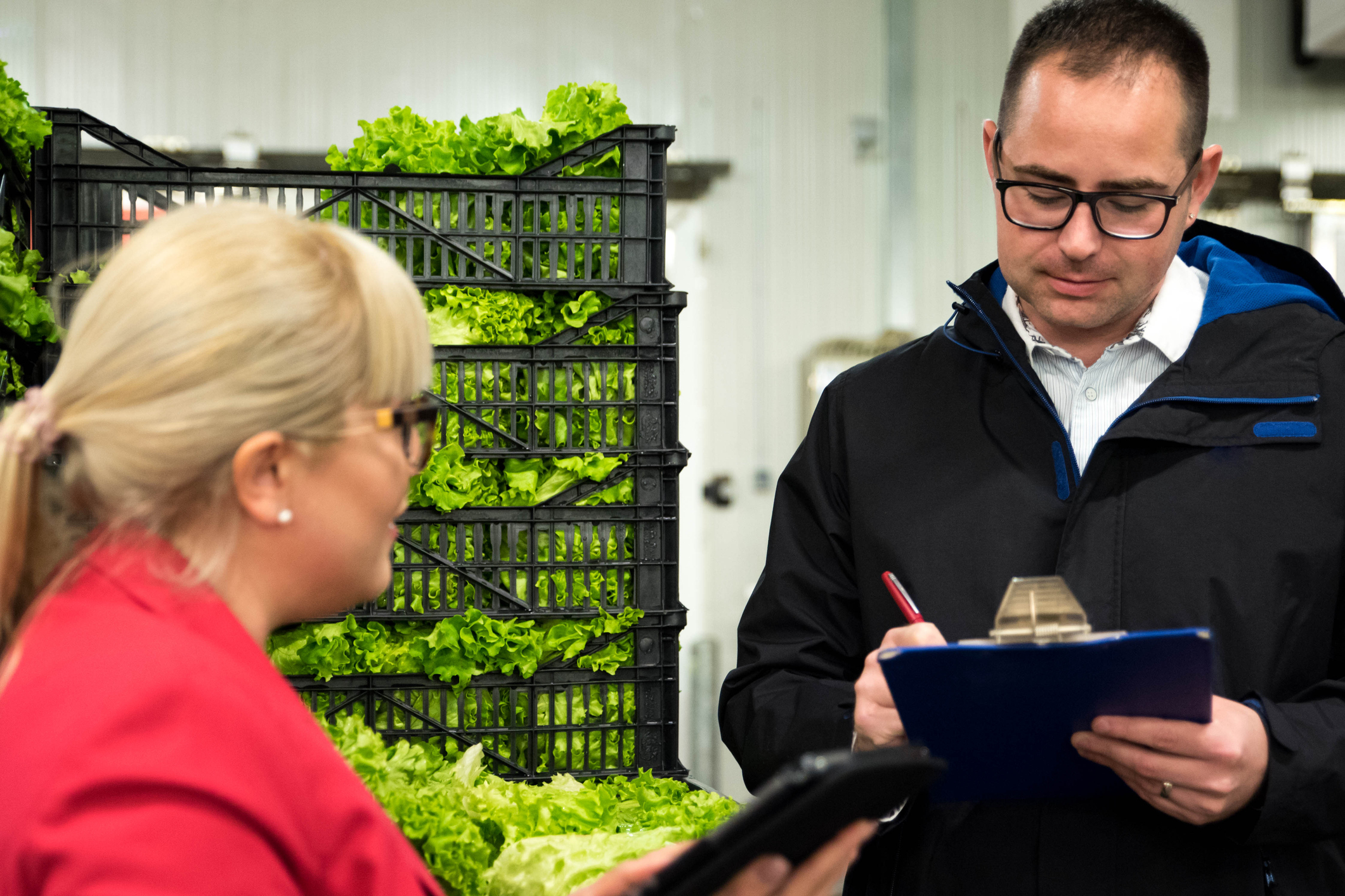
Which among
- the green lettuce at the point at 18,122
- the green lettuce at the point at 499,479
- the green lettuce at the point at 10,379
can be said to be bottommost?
the green lettuce at the point at 499,479

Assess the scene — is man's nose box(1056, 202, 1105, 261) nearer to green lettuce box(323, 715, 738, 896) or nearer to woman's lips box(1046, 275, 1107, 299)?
woman's lips box(1046, 275, 1107, 299)

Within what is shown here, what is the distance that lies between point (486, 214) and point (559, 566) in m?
0.65

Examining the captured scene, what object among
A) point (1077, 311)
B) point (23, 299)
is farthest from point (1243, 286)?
point (23, 299)

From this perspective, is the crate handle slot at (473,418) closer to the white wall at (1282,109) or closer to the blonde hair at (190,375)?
the blonde hair at (190,375)

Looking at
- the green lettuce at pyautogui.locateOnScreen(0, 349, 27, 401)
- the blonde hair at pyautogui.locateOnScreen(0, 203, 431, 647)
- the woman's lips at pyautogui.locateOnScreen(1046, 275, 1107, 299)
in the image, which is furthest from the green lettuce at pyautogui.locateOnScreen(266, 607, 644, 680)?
the blonde hair at pyautogui.locateOnScreen(0, 203, 431, 647)

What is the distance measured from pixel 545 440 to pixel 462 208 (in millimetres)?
A: 439

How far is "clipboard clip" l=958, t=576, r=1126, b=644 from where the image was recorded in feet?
3.69

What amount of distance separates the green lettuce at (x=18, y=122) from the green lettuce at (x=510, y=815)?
43.2 inches

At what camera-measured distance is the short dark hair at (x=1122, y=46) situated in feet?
5.06

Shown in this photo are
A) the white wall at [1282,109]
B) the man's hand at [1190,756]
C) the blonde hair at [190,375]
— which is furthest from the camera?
the white wall at [1282,109]

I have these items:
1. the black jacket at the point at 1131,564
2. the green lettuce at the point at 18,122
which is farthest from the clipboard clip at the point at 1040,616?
the green lettuce at the point at 18,122

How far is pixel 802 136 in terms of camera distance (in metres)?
5.29

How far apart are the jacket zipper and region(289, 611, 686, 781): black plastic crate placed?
73 centimetres

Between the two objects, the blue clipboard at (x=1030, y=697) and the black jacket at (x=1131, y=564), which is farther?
the black jacket at (x=1131, y=564)
